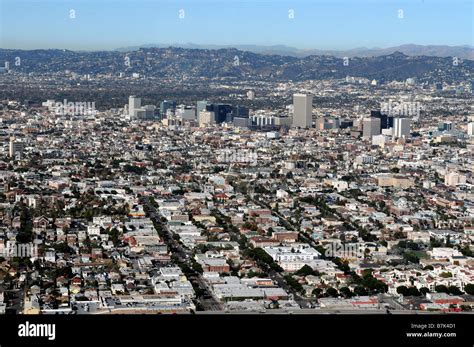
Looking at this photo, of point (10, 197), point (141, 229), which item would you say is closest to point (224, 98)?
point (10, 197)

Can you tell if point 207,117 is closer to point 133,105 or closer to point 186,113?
point 186,113

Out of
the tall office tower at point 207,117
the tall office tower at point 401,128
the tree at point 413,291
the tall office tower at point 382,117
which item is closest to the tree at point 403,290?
the tree at point 413,291

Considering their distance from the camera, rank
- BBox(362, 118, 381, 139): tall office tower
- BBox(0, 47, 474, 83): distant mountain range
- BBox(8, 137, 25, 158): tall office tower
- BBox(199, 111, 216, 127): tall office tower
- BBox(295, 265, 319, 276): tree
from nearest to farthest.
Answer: BBox(295, 265, 319, 276): tree → BBox(8, 137, 25, 158): tall office tower → BBox(0, 47, 474, 83): distant mountain range → BBox(362, 118, 381, 139): tall office tower → BBox(199, 111, 216, 127): tall office tower

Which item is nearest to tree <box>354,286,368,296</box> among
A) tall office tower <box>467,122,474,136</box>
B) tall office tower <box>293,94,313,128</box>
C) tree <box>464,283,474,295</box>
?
tree <box>464,283,474,295</box>

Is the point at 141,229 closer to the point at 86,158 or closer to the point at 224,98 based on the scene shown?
the point at 86,158

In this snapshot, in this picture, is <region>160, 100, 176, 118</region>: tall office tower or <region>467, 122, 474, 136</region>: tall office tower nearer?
<region>467, 122, 474, 136</region>: tall office tower

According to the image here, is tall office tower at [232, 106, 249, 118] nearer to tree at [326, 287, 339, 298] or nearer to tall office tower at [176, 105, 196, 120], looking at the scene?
tall office tower at [176, 105, 196, 120]
